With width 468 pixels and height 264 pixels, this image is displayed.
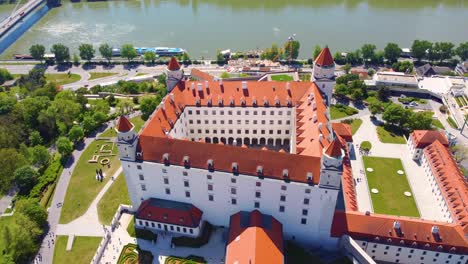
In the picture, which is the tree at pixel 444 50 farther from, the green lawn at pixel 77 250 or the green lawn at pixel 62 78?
the green lawn at pixel 62 78

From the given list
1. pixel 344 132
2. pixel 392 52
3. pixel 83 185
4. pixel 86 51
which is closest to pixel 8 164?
pixel 83 185

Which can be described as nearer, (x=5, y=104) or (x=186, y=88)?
(x=186, y=88)

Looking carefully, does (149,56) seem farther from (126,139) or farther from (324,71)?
(126,139)

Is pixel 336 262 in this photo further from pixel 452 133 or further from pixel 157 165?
pixel 452 133

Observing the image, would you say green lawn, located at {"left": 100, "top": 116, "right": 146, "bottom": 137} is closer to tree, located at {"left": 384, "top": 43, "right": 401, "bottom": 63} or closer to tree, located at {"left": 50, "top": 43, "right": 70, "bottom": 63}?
tree, located at {"left": 50, "top": 43, "right": 70, "bottom": 63}

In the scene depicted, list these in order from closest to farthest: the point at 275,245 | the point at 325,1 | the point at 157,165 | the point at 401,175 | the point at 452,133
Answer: the point at 275,245 → the point at 157,165 → the point at 401,175 → the point at 452,133 → the point at 325,1

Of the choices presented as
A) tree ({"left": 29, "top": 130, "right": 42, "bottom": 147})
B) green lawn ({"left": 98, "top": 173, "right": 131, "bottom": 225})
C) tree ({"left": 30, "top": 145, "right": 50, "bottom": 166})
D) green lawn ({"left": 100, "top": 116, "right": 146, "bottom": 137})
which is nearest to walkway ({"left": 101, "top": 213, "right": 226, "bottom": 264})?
green lawn ({"left": 98, "top": 173, "right": 131, "bottom": 225})

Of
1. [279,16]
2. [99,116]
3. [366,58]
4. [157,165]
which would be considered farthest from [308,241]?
[279,16]
